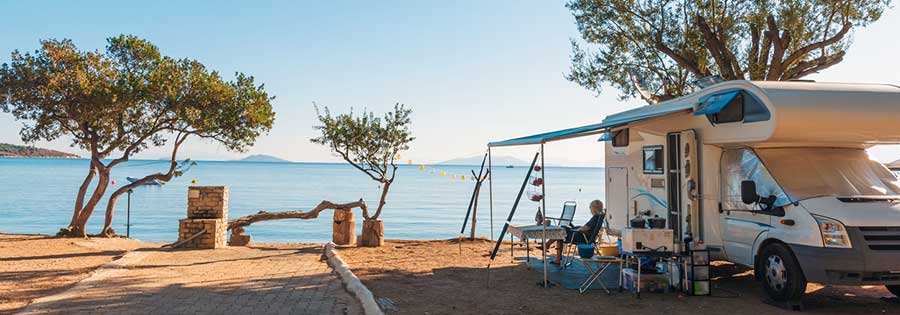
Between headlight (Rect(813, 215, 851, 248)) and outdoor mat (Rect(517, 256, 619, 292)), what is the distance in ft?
7.64

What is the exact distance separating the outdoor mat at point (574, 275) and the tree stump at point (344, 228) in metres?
4.29

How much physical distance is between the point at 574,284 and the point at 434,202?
34.2m

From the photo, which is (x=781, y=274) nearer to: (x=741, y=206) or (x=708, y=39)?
(x=741, y=206)

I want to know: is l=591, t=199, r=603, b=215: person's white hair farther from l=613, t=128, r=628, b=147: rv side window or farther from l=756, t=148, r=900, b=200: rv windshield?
l=756, t=148, r=900, b=200: rv windshield

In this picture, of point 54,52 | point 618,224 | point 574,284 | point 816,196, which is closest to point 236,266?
point 574,284

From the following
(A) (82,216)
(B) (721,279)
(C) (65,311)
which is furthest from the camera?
(A) (82,216)

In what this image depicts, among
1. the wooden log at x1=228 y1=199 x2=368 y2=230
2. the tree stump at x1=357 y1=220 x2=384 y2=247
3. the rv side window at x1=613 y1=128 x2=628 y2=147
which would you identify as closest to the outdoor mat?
the rv side window at x1=613 y1=128 x2=628 y2=147

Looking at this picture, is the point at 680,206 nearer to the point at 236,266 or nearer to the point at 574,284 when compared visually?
the point at 574,284

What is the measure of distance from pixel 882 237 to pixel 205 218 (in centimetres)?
1058

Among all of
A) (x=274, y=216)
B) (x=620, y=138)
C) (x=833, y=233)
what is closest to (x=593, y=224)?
(x=620, y=138)

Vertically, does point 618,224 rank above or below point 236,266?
above

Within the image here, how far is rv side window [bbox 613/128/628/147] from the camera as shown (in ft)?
31.2

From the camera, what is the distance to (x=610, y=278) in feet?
27.5

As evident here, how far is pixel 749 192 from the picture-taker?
671 cm
